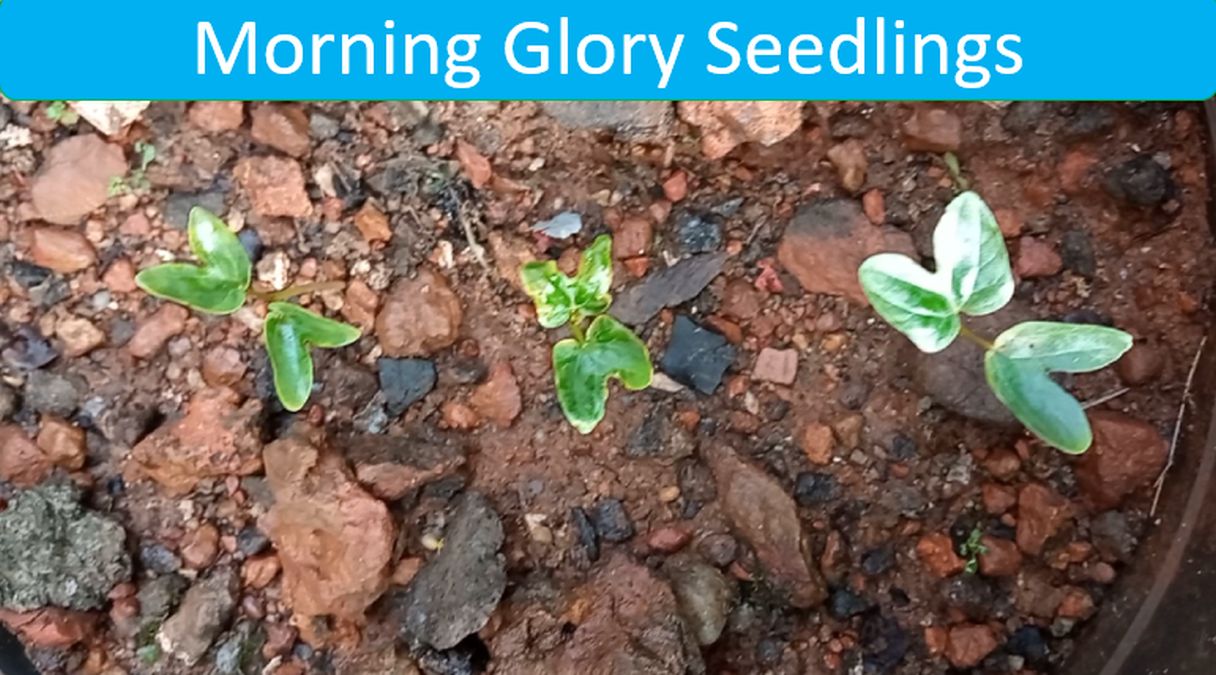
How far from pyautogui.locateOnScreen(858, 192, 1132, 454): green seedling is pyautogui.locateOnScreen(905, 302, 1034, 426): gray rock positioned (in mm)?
219

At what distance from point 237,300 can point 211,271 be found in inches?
1.5

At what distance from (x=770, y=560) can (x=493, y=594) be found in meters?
0.32

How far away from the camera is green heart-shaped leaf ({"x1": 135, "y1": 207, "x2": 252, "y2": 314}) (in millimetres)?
1206

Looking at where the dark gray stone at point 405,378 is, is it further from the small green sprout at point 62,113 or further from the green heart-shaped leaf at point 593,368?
the small green sprout at point 62,113

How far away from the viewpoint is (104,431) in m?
1.43

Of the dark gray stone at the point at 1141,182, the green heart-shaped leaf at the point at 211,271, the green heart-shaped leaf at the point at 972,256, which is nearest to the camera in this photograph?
the green heart-shaped leaf at the point at 972,256

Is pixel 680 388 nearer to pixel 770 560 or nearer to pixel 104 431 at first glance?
pixel 770 560

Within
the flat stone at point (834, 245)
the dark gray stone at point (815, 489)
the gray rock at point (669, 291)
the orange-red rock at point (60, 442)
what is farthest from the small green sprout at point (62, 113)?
the dark gray stone at point (815, 489)

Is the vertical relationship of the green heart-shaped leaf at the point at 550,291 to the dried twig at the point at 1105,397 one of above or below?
above

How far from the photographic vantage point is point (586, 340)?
1257mm

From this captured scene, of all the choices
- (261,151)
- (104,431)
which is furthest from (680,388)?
(104,431)

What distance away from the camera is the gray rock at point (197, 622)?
1385mm

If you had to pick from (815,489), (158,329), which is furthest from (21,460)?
(815,489)

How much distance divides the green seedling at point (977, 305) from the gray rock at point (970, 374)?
22cm
